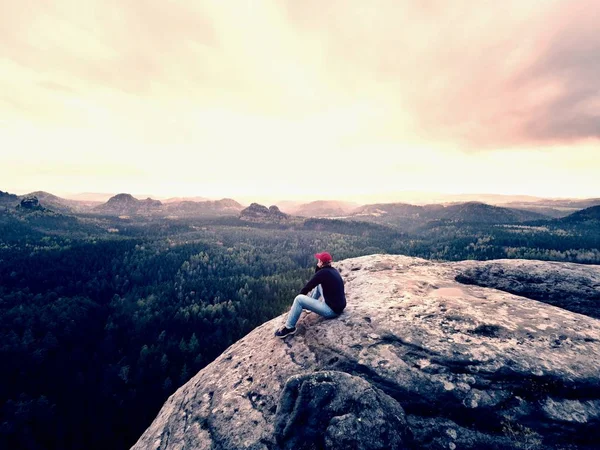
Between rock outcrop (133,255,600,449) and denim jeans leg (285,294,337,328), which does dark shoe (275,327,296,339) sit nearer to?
rock outcrop (133,255,600,449)

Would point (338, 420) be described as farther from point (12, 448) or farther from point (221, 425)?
point (12, 448)

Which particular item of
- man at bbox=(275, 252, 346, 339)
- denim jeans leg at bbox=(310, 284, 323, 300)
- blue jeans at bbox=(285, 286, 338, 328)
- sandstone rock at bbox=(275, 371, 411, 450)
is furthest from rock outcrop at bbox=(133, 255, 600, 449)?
denim jeans leg at bbox=(310, 284, 323, 300)

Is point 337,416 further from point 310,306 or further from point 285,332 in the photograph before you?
point 285,332

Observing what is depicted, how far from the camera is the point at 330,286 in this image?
16.1 m

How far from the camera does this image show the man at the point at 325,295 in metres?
15.8

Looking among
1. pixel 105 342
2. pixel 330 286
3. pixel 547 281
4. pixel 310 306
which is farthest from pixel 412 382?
pixel 105 342

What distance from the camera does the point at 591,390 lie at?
423 inches

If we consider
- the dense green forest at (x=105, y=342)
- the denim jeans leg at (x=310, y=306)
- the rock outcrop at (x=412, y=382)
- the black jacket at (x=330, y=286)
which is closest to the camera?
the rock outcrop at (x=412, y=382)

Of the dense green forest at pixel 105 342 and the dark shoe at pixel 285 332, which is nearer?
the dark shoe at pixel 285 332

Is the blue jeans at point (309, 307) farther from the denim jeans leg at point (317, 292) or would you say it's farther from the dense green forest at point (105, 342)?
the dense green forest at point (105, 342)

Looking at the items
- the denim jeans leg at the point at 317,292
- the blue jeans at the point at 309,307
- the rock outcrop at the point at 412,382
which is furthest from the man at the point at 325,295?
the rock outcrop at the point at 412,382

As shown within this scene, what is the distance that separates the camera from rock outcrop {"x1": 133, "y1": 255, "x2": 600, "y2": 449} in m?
10.4

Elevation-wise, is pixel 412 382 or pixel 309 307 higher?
pixel 309 307

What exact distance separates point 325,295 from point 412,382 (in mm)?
6164
